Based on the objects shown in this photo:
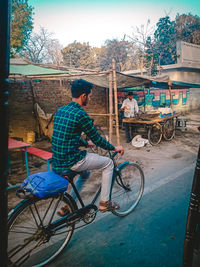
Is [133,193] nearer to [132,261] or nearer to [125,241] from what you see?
[125,241]

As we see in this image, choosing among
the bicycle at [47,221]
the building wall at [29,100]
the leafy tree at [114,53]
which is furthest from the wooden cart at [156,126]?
the leafy tree at [114,53]

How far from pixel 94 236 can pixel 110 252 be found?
34 cm

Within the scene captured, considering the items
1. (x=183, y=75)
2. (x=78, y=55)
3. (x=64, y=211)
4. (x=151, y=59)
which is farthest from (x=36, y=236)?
(x=78, y=55)

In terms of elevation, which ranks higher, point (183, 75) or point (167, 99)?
point (183, 75)

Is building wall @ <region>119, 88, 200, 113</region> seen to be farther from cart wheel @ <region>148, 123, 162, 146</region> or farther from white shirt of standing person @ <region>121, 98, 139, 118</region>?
A: cart wheel @ <region>148, 123, 162, 146</region>

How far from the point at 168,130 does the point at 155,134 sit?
90 centimetres

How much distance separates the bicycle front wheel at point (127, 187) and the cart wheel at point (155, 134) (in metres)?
4.23

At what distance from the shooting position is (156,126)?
7465 mm

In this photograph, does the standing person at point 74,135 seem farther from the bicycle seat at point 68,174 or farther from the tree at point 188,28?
the tree at point 188,28

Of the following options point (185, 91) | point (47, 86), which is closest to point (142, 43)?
point (185, 91)

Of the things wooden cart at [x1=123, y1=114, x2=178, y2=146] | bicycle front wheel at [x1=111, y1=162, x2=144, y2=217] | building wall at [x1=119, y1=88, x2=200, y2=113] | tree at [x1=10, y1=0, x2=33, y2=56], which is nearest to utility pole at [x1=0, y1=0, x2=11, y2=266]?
bicycle front wheel at [x1=111, y1=162, x2=144, y2=217]

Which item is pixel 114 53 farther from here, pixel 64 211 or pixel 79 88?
pixel 64 211

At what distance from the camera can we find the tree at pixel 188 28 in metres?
22.8

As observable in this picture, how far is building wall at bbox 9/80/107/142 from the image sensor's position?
8.04 meters
